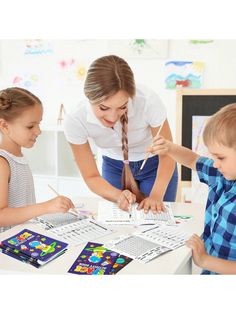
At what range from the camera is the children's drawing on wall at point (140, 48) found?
2.01m

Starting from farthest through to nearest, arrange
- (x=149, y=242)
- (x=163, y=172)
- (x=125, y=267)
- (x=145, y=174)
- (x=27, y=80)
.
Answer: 1. (x=27, y=80)
2. (x=145, y=174)
3. (x=163, y=172)
4. (x=149, y=242)
5. (x=125, y=267)

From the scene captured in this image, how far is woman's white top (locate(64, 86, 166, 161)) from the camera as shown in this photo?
1097 mm

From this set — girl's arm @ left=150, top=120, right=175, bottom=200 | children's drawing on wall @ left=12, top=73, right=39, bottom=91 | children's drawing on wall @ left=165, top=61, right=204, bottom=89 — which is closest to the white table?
girl's arm @ left=150, top=120, right=175, bottom=200

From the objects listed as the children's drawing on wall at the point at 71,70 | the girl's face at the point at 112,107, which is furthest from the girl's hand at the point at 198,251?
the children's drawing on wall at the point at 71,70

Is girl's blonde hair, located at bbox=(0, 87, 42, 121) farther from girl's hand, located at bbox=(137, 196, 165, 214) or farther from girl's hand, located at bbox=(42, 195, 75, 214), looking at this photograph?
girl's hand, located at bbox=(137, 196, 165, 214)

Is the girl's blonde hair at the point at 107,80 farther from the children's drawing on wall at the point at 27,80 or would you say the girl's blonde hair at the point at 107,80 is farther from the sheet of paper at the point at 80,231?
the children's drawing on wall at the point at 27,80

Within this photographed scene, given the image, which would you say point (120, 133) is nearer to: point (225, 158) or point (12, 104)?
point (12, 104)

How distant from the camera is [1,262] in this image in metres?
0.73

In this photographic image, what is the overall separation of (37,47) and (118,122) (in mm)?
1362

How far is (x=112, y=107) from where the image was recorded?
37.4 inches

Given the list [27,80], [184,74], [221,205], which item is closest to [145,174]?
[221,205]

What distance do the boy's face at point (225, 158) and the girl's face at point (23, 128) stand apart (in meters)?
0.51

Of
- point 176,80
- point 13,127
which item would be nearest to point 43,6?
point 13,127

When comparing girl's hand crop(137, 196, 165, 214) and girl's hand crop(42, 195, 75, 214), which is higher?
girl's hand crop(42, 195, 75, 214)
